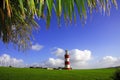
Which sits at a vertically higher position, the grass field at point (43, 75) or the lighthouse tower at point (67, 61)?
the lighthouse tower at point (67, 61)

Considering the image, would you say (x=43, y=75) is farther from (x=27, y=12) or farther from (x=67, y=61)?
(x=27, y=12)

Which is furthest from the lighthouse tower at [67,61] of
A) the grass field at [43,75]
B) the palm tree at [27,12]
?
the palm tree at [27,12]

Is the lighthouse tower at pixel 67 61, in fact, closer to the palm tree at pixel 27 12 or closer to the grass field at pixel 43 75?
the grass field at pixel 43 75

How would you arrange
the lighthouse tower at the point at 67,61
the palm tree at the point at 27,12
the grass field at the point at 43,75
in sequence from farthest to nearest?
the lighthouse tower at the point at 67,61
the grass field at the point at 43,75
the palm tree at the point at 27,12

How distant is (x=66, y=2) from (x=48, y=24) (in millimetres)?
687

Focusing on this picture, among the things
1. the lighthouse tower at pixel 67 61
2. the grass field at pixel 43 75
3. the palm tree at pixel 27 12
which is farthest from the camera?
the lighthouse tower at pixel 67 61

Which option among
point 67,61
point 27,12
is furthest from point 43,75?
point 27,12

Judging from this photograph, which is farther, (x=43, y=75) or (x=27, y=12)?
(x=43, y=75)

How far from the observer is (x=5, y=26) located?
9.92 metres

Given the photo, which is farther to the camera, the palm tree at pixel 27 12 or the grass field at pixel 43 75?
the grass field at pixel 43 75

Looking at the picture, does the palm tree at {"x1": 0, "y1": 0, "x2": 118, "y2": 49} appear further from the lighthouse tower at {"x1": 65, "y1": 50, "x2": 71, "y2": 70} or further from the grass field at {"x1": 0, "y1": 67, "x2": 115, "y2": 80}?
the lighthouse tower at {"x1": 65, "y1": 50, "x2": 71, "y2": 70}

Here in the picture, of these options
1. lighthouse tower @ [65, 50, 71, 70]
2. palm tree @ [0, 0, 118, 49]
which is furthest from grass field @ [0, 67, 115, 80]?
palm tree @ [0, 0, 118, 49]

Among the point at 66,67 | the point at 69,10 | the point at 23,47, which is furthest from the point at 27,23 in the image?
the point at 66,67

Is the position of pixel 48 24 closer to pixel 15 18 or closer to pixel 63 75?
pixel 15 18
